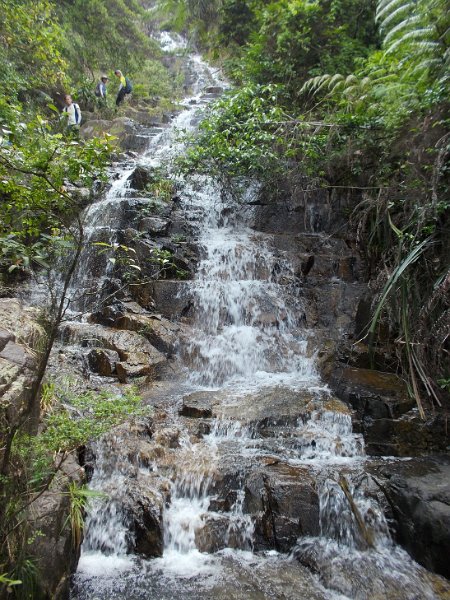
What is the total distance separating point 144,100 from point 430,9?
15132 mm

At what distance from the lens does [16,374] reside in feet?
9.82

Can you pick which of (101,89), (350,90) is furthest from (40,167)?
(101,89)

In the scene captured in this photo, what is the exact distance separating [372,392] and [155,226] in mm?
6099

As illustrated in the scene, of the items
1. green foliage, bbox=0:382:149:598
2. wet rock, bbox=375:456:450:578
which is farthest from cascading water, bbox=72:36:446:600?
green foliage, bbox=0:382:149:598

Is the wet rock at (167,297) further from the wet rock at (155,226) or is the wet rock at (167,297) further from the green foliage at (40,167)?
the green foliage at (40,167)

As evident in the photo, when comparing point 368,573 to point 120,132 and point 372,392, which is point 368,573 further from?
point 120,132

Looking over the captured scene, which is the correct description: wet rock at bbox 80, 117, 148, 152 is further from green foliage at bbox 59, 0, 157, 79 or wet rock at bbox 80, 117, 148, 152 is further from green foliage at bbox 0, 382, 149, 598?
green foliage at bbox 0, 382, 149, 598

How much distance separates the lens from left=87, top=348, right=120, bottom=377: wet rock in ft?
19.2

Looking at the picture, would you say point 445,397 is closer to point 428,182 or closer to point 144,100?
point 428,182

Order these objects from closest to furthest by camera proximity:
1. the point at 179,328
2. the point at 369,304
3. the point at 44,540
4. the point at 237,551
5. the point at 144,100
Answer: the point at 44,540, the point at 237,551, the point at 369,304, the point at 179,328, the point at 144,100

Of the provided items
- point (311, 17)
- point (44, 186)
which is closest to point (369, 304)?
point (44, 186)

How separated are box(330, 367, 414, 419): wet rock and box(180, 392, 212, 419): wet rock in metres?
1.89

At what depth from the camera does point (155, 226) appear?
9078 millimetres

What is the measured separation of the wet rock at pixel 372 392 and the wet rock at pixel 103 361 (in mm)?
3356
